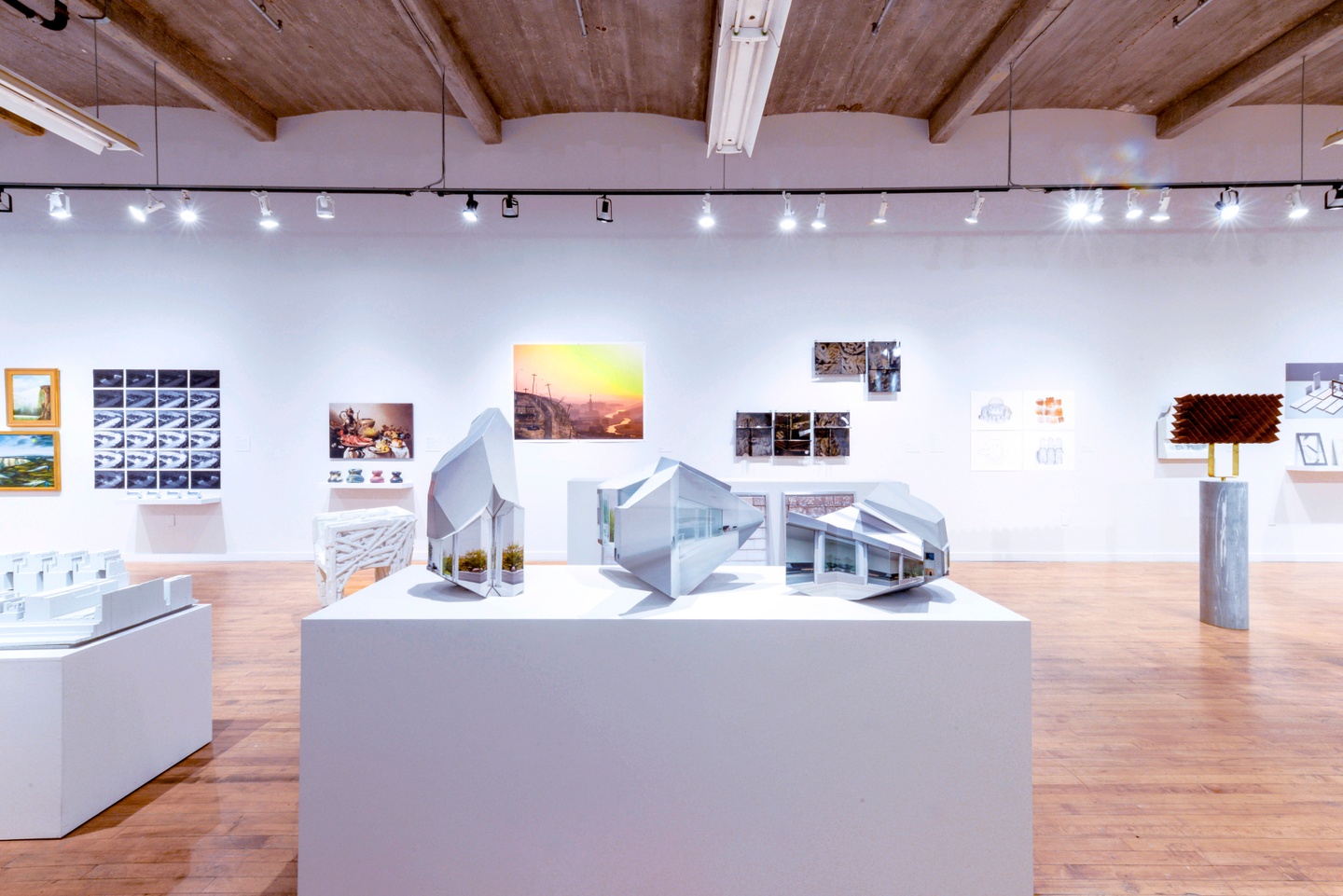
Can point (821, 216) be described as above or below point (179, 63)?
below

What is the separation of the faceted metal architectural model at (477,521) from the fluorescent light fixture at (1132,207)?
21.8 ft

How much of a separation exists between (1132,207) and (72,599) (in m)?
8.08

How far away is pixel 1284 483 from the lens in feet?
22.1

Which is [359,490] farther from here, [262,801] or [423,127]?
[262,801]

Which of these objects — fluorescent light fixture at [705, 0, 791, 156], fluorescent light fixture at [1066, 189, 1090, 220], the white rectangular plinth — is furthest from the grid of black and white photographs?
fluorescent light fixture at [1066, 189, 1090, 220]

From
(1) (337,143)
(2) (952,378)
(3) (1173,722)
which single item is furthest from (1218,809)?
(1) (337,143)

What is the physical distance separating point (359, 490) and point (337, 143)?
371 cm

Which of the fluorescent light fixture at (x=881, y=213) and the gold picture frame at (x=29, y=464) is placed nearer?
the fluorescent light fixture at (x=881, y=213)

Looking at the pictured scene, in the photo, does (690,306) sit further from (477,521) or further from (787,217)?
(477,521)

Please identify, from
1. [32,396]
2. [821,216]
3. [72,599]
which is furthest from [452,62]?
[32,396]

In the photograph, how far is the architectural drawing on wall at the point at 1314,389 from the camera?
6680 mm

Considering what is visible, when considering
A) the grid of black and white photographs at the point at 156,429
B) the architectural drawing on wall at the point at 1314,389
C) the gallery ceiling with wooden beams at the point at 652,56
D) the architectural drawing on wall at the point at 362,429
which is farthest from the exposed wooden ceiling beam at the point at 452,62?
the architectural drawing on wall at the point at 1314,389

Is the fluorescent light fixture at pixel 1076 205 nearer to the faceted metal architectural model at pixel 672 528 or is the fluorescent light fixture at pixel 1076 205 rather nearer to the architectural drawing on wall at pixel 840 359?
the architectural drawing on wall at pixel 840 359

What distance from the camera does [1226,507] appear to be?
4.43 meters
